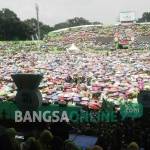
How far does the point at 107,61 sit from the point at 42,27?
74.3 metres

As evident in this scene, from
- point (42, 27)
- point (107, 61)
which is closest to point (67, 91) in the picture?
point (107, 61)

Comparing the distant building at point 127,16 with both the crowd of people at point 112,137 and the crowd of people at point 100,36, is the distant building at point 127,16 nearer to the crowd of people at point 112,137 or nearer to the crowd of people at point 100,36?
the crowd of people at point 100,36

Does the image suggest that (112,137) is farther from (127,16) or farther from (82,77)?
(127,16)

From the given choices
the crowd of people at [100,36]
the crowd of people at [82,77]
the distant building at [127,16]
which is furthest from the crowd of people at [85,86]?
the distant building at [127,16]

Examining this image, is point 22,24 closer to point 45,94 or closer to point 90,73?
point 90,73

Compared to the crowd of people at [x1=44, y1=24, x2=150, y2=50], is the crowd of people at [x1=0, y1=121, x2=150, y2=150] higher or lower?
the crowd of people at [x1=44, y1=24, x2=150, y2=50]

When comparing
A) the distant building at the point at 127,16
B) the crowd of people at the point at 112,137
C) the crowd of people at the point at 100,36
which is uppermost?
the distant building at the point at 127,16

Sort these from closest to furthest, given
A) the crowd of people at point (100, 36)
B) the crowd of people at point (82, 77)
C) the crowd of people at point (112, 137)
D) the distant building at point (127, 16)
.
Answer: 1. the crowd of people at point (112, 137)
2. the crowd of people at point (82, 77)
3. the crowd of people at point (100, 36)
4. the distant building at point (127, 16)

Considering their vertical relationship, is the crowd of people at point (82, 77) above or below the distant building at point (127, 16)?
below

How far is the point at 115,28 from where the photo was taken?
234 ft

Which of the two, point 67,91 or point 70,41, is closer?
point 67,91

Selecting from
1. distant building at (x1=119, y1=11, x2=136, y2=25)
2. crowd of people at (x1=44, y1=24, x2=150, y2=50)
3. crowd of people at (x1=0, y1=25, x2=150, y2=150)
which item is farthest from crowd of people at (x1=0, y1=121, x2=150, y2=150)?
distant building at (x1=119, y1=11, x2=136, y2=25)

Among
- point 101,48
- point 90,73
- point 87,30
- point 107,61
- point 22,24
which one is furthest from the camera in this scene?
point 22,24

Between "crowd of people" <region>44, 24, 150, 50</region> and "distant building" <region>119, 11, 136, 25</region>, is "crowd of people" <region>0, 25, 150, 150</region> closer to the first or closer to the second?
"crowd of people" <region>44, 24, 150, 50</region>
